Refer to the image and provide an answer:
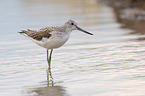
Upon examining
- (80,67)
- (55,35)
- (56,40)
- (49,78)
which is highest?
(55,35)

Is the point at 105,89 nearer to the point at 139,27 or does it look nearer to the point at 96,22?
the point at 139,27

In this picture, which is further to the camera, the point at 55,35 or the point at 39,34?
the point at 39,34

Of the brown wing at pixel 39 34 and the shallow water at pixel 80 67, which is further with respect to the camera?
the brown wing at pixel 39 34

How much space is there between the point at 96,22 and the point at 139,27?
4133 millimetres

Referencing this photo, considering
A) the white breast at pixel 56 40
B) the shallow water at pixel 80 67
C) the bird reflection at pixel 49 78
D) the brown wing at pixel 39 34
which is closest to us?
the shallow water at pixel 80 67

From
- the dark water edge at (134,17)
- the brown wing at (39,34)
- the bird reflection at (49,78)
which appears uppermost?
the dark water edge at (134,17)

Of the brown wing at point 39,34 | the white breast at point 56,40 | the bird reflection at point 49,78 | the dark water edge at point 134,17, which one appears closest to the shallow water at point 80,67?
the bird reflection at point 49,78

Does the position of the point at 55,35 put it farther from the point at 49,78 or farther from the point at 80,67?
the point at 49,78

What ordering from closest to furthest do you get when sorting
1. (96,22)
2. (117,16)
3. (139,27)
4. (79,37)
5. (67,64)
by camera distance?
(67,64) → (79,37) → (139,27) → (96,22) → (117,16)

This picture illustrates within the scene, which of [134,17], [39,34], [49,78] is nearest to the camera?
[49,78]

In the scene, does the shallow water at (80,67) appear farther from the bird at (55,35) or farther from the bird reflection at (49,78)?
the bird at (55,35)

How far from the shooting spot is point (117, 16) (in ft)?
79.3

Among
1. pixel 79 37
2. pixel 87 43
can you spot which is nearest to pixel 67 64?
pixel 87 43

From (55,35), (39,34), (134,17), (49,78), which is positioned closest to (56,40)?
(55,35)
